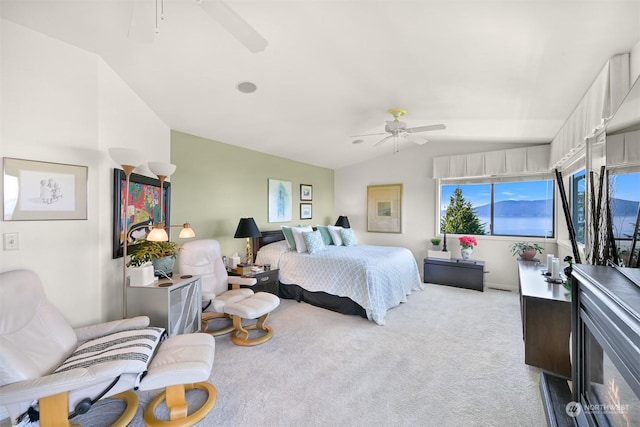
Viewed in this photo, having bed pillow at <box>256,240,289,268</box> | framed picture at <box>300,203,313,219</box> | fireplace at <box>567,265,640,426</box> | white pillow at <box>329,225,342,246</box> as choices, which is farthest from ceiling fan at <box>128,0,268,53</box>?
framed picture at <box>300,203,313,219</box>

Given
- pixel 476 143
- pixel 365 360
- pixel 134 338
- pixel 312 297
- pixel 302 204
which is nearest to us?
pixel 134 338

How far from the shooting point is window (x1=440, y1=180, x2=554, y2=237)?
4668mm

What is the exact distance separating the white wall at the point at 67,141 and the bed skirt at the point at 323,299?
2221 millimetres

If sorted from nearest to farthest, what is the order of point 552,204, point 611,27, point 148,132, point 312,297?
point 611,27 → point 148,132 → point 312,297 → point 552,204

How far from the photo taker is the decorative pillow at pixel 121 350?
1595mm

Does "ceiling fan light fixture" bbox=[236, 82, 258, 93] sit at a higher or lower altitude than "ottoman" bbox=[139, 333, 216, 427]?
higher

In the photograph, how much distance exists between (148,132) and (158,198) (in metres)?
0.71

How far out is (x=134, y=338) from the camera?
190 cm

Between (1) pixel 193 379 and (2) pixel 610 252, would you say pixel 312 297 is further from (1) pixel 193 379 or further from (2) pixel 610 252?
(2) pixel 610 252

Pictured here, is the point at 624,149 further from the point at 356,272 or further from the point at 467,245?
the point at 467,245

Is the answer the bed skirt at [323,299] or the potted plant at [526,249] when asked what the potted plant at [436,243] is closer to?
the potted plant at [526,249]

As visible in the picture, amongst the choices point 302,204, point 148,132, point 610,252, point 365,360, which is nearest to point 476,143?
point 302,204

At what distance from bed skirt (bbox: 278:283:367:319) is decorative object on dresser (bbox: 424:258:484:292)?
7.13ft

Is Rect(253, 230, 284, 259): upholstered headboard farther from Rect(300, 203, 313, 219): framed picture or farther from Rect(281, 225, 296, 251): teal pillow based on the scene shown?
Rect(300, 203, 313, 219): framed picture
